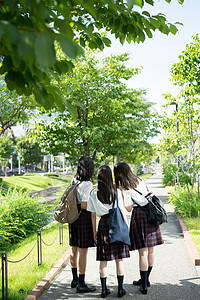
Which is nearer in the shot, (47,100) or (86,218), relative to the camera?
(47,100)

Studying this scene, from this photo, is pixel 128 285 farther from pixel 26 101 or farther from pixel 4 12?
pixel 26 101

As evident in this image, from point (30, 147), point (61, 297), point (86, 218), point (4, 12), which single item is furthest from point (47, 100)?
point (30, 147)

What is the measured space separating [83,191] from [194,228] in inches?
211

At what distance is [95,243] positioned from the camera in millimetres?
4926

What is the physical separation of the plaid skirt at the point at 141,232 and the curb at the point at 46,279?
1.52 meters

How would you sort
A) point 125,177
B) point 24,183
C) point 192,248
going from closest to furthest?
1. point 125,177
2. point 192,248
3. point 24,183

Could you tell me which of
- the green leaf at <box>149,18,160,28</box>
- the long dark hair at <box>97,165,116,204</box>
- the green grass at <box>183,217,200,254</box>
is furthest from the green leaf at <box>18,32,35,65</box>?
the green grass at <box>183,217,200,254</box>

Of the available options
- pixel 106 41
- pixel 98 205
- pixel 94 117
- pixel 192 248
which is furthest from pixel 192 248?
pixel 94 117

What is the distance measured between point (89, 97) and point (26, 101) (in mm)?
3063

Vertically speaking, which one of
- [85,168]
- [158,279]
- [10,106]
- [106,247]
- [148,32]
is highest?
[10,106]

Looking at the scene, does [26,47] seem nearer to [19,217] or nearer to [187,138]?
[19,217]

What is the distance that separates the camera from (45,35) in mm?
1578

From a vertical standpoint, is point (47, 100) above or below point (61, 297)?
above

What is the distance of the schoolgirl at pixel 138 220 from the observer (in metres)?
4.79
